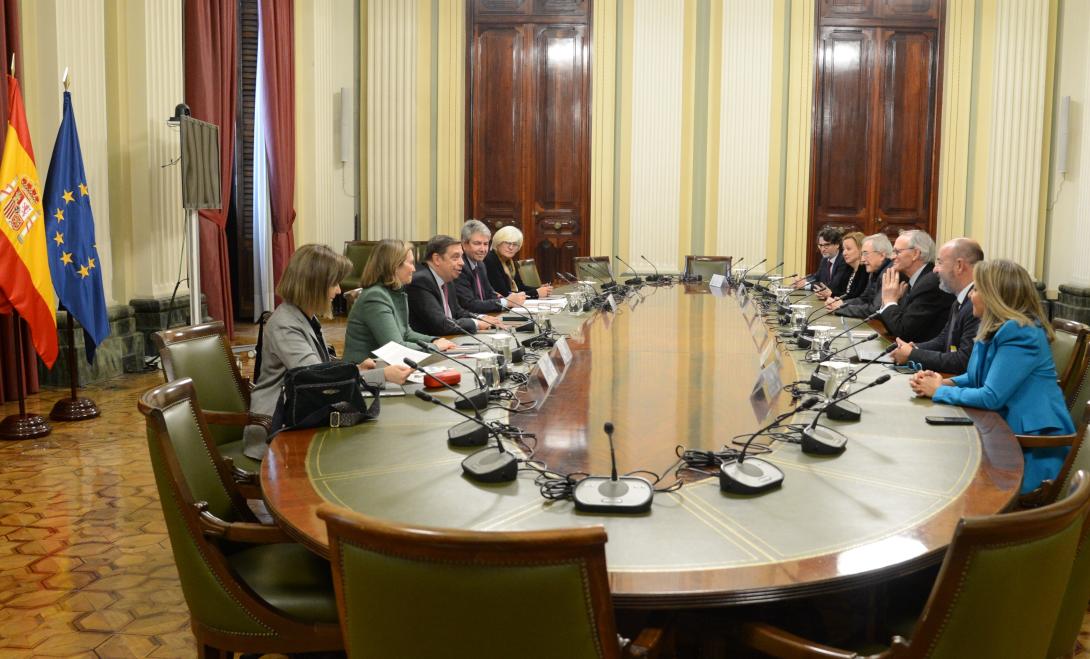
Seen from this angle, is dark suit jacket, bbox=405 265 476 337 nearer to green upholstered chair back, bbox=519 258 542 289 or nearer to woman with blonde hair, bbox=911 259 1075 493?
woman with blonde hair, bbox=911 259 1075 493

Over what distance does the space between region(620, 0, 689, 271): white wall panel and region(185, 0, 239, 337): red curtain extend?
4335 millimetres

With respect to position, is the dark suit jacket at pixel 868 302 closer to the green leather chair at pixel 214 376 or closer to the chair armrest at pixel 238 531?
the green leather chair at pixel 214 376

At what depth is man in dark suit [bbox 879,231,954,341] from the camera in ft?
16.8

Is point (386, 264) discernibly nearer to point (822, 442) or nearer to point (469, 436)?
point (469, 436)

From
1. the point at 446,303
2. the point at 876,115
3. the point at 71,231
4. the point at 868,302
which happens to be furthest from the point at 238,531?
the point at 876,115

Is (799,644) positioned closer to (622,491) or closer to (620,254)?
(622,491)

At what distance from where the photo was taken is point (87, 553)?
141 inches

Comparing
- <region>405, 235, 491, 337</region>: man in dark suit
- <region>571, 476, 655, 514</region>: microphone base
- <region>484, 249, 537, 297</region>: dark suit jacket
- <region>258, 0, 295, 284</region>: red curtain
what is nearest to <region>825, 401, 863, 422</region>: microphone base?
<region>571, 476, 655, 514</region>: microphone base

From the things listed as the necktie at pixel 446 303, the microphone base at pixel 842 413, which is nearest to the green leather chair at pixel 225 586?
the microphone base at pixel 842 413

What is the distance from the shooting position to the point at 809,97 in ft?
34.8

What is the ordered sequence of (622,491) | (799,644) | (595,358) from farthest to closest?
(595,358) < (622,491) < (799,644)

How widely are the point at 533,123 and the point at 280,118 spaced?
2.72 meters

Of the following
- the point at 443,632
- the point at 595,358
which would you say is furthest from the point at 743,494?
the point at 595,358

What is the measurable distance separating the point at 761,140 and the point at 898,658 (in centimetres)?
959
